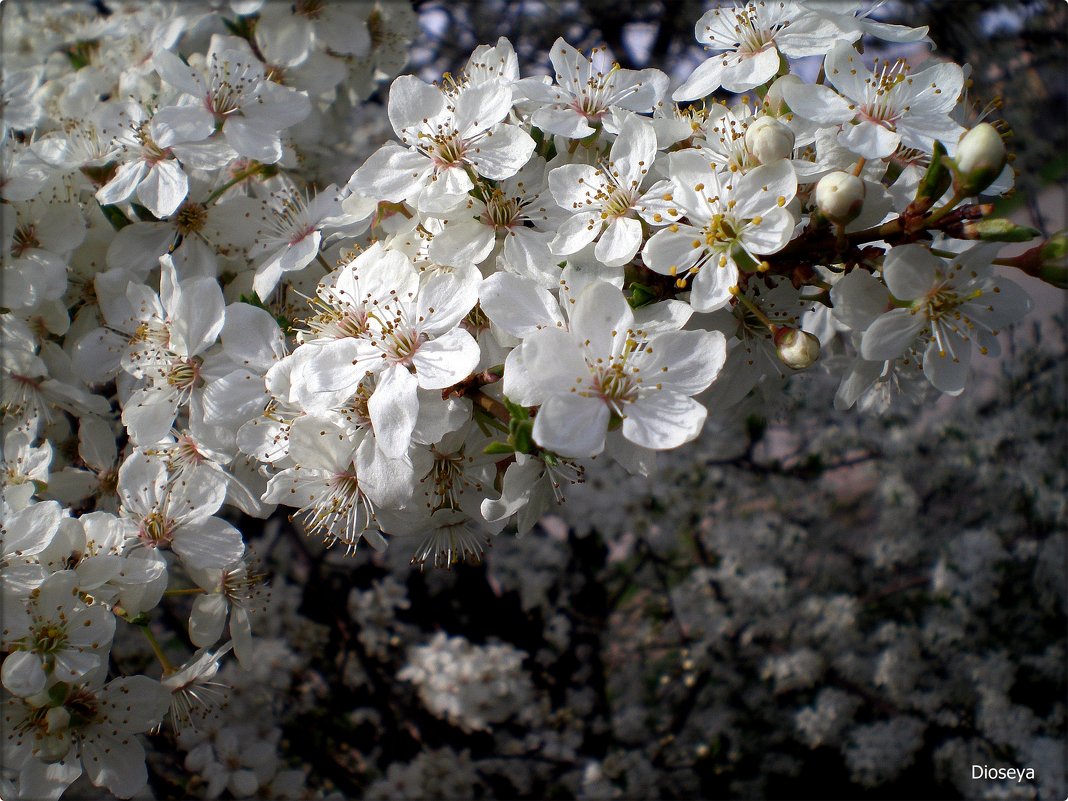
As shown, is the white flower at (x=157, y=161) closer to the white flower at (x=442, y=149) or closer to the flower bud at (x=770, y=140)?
the white flower at (x=442, y=149)

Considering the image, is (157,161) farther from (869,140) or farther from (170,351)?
(869,140)

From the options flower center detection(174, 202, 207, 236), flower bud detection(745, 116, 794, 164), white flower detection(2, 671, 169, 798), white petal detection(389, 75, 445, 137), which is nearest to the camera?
flower bud detection(745, 116, 794, 164)

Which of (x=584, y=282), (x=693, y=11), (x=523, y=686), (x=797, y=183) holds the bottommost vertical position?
(x=523, y=686)

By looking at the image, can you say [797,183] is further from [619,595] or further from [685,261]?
[619,595]

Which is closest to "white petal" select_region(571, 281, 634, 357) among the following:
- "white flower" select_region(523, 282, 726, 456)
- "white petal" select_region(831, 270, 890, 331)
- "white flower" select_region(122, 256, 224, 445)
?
"white flower" select_region(523, 282, 726, 456)

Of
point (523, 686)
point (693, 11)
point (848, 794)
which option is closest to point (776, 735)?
point (848, 794)

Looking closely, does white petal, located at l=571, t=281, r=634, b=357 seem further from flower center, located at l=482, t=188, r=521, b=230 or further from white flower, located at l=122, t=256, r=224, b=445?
white flower, located at l=122, t=256, r=224, b=445

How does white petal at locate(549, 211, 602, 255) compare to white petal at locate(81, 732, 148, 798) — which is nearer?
white petal at locate(549, 211, 602, 255)

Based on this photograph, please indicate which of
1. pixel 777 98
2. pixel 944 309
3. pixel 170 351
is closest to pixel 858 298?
pixel 944 309
